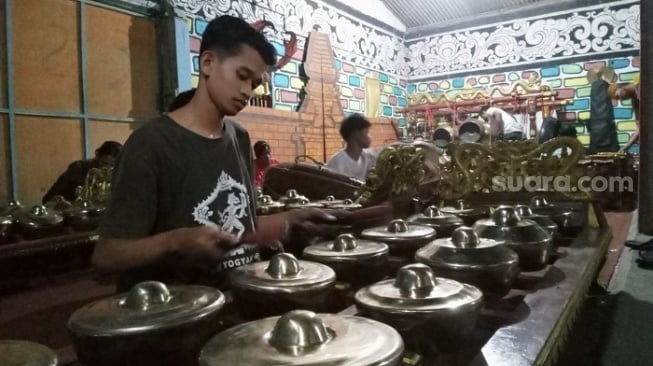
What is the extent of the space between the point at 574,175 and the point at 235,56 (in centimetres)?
131

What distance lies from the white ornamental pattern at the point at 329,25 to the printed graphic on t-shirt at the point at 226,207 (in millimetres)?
2676

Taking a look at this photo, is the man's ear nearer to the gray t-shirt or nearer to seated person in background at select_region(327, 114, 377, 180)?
the gray t-shirt

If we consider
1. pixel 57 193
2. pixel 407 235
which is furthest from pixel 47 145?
pixel 407 235

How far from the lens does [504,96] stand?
20.0ft

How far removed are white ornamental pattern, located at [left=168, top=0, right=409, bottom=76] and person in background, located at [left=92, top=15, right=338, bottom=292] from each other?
2.57m

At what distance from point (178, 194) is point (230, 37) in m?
0.43

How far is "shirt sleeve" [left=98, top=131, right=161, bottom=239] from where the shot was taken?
1062 mm

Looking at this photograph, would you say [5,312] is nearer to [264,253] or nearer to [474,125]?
[264,253]

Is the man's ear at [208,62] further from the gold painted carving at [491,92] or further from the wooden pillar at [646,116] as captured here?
the gold painted carving at [491,92]

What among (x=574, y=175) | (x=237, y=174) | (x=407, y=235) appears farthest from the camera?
(x=574, y=175)

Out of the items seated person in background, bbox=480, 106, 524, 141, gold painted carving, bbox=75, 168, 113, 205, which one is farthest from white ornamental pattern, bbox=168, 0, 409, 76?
gold painted carving, bbox=75, 168, 113, 205

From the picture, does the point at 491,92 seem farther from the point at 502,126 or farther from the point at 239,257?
the point at 239,257

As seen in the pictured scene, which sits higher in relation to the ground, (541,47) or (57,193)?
(541,47)

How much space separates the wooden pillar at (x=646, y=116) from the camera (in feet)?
4.99
